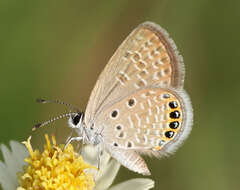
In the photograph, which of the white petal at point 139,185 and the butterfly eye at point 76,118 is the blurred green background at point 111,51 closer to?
the white petal at point 139,185

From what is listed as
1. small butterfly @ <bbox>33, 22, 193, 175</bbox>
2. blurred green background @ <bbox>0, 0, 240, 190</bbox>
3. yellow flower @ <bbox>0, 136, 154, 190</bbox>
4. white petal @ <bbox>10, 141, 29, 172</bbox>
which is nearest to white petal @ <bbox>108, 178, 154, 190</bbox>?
yellow flower @ <bbox>0, 136, 154, 190</bbox>

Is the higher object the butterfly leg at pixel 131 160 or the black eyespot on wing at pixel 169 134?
the black eyespot on wing at pixel 169 134

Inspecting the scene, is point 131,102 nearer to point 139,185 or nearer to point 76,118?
point 76,118

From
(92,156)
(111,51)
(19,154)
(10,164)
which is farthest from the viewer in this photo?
(111,51)

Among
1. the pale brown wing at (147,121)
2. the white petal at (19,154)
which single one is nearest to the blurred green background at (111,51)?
the white petal at (19,154)

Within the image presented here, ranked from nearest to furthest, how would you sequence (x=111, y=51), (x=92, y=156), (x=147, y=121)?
(x=147, y=121), (x=92, y=156), (x=111, y=51)

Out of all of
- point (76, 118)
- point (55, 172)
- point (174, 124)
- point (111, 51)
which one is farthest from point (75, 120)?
point (111, 51)
